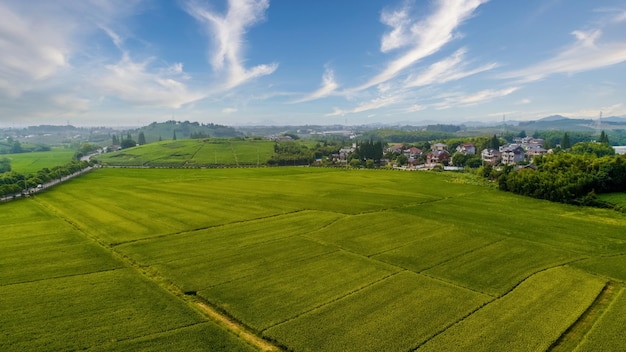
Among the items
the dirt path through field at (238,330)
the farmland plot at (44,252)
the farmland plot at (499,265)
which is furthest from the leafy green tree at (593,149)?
the farmland plot at (44,252)

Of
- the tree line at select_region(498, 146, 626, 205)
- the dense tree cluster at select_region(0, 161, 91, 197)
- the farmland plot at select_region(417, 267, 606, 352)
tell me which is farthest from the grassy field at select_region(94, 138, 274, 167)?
the farmland plot at select_region(417, 267, 606, 352)

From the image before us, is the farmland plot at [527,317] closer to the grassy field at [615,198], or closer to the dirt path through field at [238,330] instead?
the dirt path through field at [238,330]

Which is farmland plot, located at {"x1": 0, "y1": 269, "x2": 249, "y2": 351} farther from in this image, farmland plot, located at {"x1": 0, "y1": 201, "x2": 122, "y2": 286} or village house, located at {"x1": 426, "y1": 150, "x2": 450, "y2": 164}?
village house, located at {"x1": 426, "y1": 150, "x2": 450, "y2": 164}

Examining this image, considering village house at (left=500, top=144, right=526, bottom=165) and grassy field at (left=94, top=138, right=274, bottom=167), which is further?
grassy field at (left=94, top=138, right=274, bottom=167)

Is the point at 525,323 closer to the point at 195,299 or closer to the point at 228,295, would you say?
the point at 228,295

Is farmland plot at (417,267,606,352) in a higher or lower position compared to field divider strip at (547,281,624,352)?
higher

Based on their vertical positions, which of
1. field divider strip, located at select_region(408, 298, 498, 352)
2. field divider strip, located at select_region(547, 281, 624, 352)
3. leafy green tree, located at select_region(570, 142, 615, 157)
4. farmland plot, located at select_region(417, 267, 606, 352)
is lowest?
field divider strip, located at select_region(547, 281, 624, 352)

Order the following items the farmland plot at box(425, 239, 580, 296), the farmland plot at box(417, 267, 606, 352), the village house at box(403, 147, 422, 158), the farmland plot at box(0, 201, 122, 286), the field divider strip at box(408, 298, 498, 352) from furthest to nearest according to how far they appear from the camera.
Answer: the village house at box(403, 147, 422, 158), the farmland plot at box(0, 201, 122, 286), the farmland plot at box(425, 239, 580, 296), the farmland plot at box(417, 267, 606, 352), the field divider strip at box(408, 298, 498, 352)
